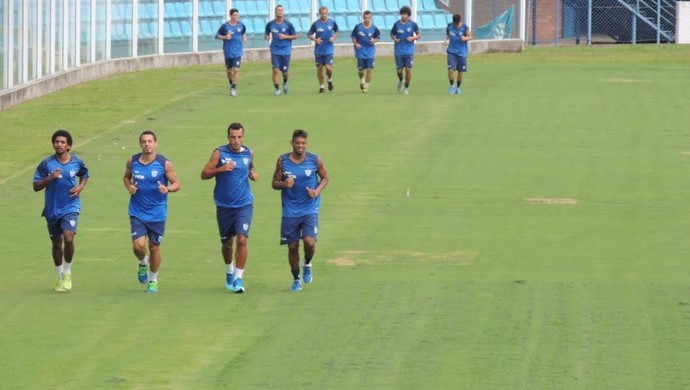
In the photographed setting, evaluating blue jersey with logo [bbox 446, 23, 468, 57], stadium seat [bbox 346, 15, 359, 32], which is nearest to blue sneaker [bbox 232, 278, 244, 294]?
blue jersey with logo [bbox 446, 23, 468, 57]

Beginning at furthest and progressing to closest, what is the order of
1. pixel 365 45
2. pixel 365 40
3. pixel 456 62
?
pixel 365 40
pixel 365 45
pixel 456 62

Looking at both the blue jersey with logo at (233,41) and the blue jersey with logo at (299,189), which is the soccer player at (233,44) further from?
the blue jersey with logo at (299,189)

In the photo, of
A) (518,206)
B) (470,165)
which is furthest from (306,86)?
(518,206)

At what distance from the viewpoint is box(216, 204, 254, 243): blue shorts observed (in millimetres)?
16672

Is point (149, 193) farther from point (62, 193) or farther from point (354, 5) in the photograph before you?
point (354, 5)

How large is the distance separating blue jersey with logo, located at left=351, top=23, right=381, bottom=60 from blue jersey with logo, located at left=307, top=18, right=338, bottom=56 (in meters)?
0.53

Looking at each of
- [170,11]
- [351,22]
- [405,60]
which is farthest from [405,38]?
[351,22]

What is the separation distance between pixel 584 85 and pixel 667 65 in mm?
7208

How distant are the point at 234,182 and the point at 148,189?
854 millimetres

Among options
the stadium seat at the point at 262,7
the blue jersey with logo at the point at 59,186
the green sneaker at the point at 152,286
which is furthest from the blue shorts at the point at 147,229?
the stadium seat at the point at 262,7

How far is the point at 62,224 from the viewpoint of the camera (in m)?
16.8

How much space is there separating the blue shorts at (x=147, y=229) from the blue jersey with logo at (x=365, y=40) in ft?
66.9

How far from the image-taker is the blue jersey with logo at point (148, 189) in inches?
651

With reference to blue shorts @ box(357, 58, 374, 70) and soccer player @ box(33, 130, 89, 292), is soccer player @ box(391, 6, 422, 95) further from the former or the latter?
soccer player @ box(33, 130, 89, 292)
